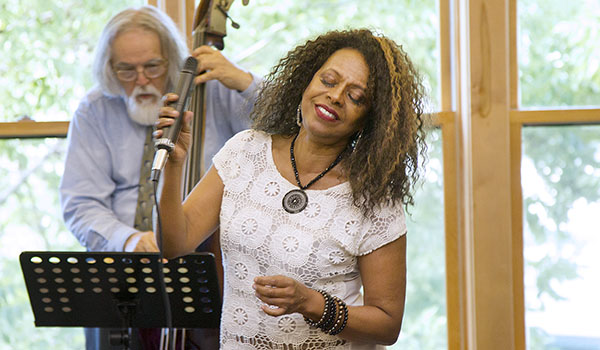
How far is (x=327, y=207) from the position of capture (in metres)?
1.73

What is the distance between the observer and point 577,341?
2.74 metres

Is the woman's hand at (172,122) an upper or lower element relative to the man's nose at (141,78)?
lower

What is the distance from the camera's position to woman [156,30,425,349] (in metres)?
1.68

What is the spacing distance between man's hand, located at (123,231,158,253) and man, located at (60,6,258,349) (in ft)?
0.31

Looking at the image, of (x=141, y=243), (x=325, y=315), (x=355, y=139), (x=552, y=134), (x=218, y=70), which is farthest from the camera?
Answer: (x=552, y=134)

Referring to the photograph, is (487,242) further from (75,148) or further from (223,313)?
(75,148)

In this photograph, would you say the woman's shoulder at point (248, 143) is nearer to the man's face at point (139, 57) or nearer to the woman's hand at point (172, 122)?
the woman's hand at point (172, 122)

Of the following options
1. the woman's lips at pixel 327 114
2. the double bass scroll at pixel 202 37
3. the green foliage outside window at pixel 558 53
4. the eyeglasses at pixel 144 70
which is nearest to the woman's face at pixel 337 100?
the woman's lips at pixel 327 114

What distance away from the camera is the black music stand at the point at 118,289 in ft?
5.31

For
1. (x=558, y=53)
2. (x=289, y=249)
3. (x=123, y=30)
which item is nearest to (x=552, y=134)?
(x=558, y=53)

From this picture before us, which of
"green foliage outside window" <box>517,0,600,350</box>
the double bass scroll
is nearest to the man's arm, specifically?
the double bass scroll

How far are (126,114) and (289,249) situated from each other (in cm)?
99

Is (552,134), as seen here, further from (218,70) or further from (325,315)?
(325,315)

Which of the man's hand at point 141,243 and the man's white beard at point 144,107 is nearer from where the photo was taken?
the man's hand at point 141,243
